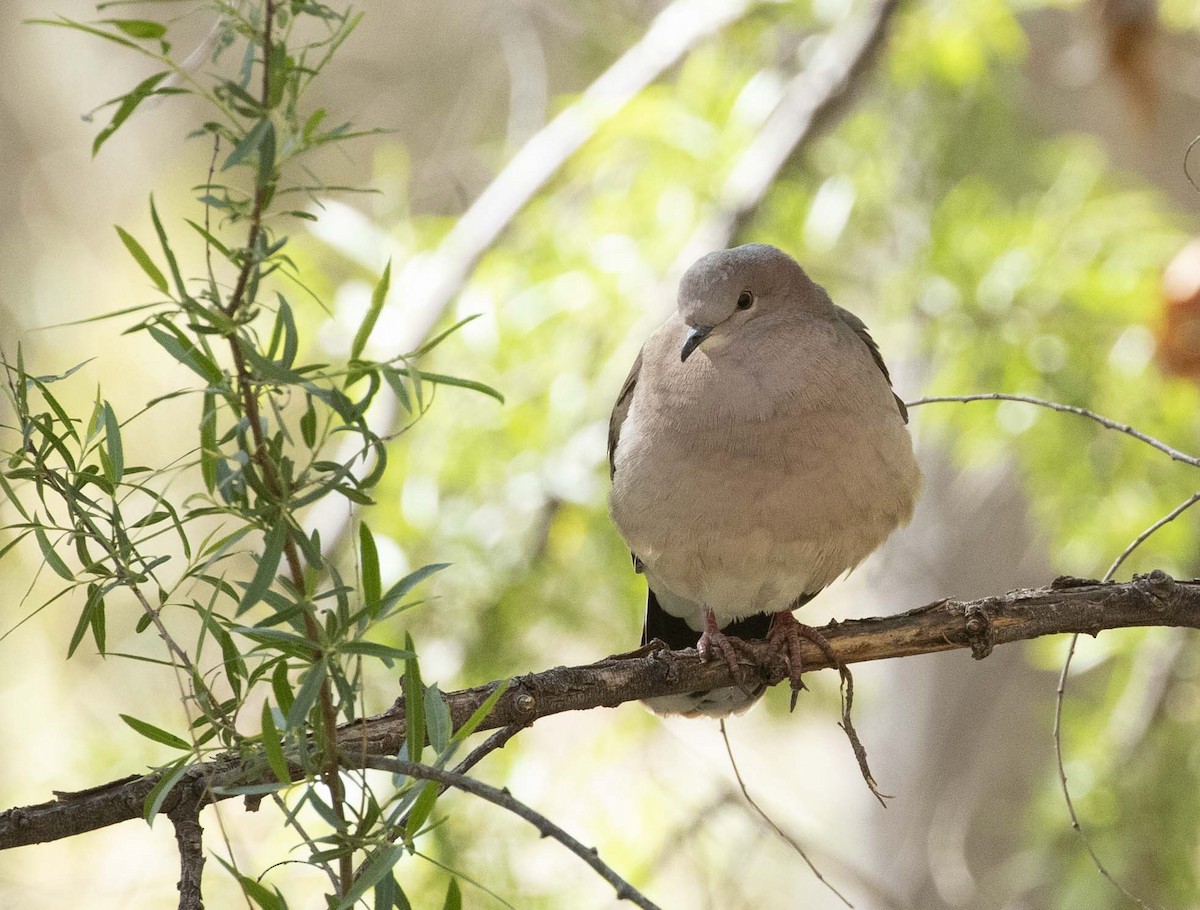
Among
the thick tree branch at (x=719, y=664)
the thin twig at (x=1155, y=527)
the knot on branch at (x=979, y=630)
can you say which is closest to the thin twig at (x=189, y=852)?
the thick tree branch at (x=719, y=664)

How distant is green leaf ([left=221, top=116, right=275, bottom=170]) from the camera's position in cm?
126

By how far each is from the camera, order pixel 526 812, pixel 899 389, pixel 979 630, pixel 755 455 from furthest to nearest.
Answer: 1. pixel 899 389
2. pixel 755 455
3. pixel 979 630
4. pixel 526 812

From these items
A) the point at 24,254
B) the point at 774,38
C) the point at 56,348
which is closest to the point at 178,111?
the point at 24,254

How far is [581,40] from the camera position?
212 inches

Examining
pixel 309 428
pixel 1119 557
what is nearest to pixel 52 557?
pixel 309 428

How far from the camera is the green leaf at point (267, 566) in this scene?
1.30 meters

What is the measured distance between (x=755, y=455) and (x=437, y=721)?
1206mm

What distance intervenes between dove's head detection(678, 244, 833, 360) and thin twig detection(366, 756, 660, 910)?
5.09 ft

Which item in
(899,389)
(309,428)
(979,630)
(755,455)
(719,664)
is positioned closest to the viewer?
(309,428)

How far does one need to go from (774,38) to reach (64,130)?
549 centimetres

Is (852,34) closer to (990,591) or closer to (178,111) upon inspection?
(990,591)

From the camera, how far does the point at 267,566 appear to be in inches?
52.1

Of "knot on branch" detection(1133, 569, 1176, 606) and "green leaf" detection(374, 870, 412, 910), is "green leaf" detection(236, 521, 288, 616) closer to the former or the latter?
"green leaf" detection(374, 870, 412, 910)

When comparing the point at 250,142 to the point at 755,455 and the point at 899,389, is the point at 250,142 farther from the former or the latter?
the point at 899,389
